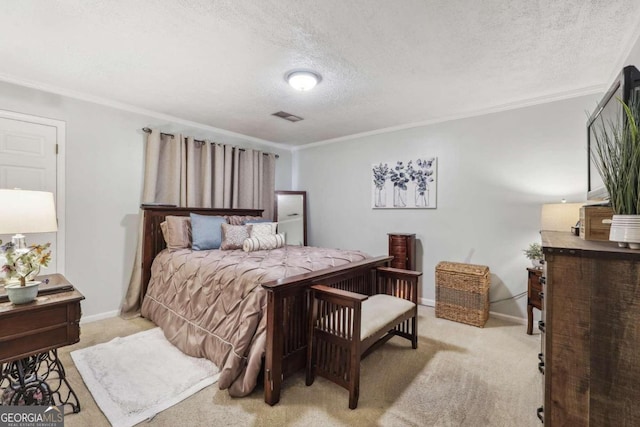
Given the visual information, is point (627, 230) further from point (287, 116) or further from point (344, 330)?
point (287, 116)

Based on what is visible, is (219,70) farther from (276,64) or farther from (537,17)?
(537,17)

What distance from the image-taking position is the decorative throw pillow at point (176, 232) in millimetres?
3279

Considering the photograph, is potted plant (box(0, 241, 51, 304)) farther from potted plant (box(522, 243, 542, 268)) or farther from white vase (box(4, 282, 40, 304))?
potted plant (box(522, 243, 542, 268))

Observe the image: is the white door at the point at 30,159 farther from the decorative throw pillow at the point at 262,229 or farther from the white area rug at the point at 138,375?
the decorative throw pillow at the point at 262,229

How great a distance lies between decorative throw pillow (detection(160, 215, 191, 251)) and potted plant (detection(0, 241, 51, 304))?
160cm

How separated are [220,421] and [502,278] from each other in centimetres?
312

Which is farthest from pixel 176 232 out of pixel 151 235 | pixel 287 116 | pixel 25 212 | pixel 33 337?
pixel 287 116

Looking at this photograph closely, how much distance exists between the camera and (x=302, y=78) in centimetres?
252

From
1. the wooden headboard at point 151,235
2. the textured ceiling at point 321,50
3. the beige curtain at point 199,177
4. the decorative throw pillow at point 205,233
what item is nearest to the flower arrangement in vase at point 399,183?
the textured ceiling at point 321,50

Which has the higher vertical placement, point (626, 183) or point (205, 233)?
point (626, 183)

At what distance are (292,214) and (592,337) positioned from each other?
4.33 m

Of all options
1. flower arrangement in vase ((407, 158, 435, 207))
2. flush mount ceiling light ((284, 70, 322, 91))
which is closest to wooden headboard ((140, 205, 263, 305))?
flush mount ceiling light ((284, 70, 322, 91))

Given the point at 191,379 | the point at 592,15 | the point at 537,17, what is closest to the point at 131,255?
the point at 191,379

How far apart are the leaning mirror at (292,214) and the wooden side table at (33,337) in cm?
333
